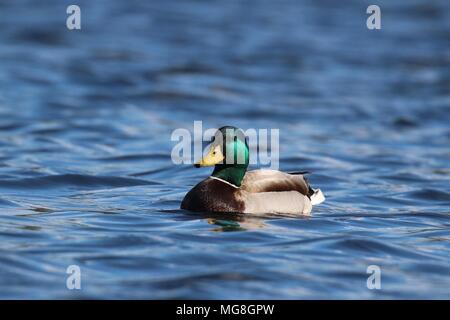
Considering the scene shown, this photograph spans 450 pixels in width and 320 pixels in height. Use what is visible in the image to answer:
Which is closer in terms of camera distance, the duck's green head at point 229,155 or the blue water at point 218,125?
the blue water at point 218,125

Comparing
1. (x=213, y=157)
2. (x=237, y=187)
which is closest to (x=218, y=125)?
(x=237, y=187)

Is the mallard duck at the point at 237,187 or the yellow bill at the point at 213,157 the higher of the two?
the yellow bill at the point at 213,157

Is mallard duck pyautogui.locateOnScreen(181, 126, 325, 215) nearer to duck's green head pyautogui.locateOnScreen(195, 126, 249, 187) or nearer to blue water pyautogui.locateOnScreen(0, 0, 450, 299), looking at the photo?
duck's green head pyautogui.locateOnScreen(195, 126, 249, 187)

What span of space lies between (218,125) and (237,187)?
25.0 ft

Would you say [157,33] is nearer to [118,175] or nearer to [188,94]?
[188,94]

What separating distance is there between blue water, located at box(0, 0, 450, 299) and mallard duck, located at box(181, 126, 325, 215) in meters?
0.19

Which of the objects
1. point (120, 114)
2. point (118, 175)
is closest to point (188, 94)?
point (120, 114)

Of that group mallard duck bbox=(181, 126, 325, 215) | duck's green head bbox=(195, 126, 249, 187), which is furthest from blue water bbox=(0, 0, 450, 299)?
duck's green head bbox=(195, 126, 249, 187)

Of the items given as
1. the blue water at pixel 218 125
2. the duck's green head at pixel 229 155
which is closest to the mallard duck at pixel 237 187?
the duck's green head at pixel 229 155

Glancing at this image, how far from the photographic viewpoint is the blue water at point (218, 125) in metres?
9.44

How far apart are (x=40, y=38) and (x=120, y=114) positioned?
6.97 m

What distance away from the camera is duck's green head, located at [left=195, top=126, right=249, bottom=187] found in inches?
445

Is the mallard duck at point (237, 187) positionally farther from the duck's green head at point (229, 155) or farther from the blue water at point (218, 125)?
the blue water at point (218, 125)

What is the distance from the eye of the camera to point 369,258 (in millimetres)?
10117
